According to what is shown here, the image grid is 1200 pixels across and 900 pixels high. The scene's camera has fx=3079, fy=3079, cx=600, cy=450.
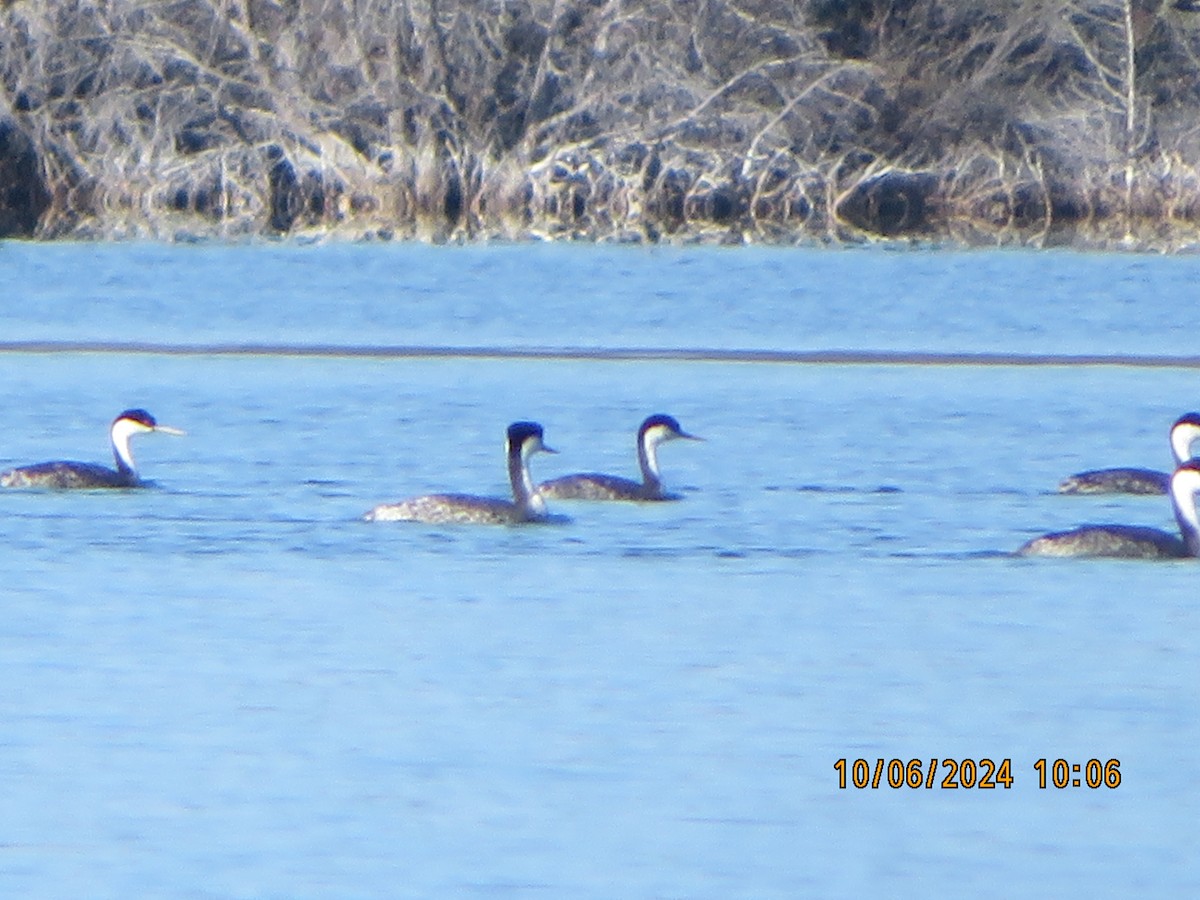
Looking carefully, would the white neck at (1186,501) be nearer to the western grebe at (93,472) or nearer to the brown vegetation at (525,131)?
the western grebe at (93,472)

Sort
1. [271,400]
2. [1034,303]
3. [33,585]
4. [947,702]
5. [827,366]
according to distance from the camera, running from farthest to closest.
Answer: [1034,303] → [827,366] → [271,400] → [33,585] → [947,702]

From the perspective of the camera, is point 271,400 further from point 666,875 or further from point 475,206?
point 475,206

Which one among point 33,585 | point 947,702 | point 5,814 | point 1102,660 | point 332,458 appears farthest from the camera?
point 332,458

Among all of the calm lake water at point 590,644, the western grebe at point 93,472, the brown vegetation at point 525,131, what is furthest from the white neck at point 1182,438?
the brown vegetation at point 525,131

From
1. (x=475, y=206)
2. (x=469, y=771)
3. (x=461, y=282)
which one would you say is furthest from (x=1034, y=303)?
(x=469, y=771)

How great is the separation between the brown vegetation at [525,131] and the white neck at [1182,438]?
16.8 meters

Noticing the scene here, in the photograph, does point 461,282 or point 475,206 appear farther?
point 475,206

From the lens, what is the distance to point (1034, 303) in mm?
23984

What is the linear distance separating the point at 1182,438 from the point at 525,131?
18.7m

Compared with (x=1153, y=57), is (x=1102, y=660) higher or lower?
lower

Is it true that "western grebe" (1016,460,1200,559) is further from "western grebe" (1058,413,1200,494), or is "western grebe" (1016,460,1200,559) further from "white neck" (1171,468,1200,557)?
"western grebe" (1058,413,1200,494)

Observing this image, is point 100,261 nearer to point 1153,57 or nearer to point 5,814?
point 1153,57

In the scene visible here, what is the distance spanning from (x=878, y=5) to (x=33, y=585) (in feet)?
78.3

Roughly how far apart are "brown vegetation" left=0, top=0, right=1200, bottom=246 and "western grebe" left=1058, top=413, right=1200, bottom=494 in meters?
16.8
